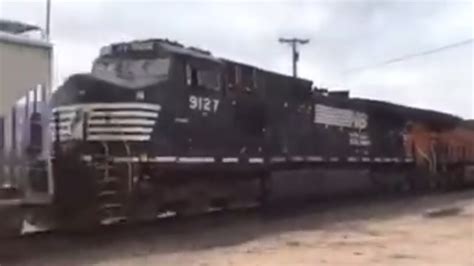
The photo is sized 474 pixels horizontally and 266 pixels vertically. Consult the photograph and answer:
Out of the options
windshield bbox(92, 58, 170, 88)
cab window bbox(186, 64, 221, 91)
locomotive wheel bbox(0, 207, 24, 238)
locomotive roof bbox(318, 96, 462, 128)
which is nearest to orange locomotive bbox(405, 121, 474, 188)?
locomotive roof bbox(318, 96, 462, 128)

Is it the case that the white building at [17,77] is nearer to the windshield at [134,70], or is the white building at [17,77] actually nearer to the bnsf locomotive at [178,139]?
the bnsf locomotive at [178,139]

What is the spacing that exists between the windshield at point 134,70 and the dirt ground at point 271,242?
2596 millimetres

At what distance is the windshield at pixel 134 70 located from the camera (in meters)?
14.0

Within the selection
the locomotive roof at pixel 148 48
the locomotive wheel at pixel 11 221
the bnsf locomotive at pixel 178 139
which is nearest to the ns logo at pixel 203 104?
the bnsf locomotive at pixel 178 139

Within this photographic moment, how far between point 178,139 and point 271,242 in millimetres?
2592

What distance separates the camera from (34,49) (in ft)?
32.1

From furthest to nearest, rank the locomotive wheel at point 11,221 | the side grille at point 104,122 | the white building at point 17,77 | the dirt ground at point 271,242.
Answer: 1. the side grille at point 104,122
2. the dirt ground at point 271,242
3. the locomotive wheel at point 11,221
4. the white building at point 17,77

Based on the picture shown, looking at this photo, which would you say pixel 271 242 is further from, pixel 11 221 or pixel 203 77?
pixel 11 221

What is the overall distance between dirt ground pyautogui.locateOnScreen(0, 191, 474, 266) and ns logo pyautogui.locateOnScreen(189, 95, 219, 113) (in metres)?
2.18

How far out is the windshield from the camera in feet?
45.8

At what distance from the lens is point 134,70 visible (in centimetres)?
1441

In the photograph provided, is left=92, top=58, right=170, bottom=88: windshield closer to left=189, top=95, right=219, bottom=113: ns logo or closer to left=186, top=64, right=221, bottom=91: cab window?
left=186, top=64, right=221, bottom=91: cab window

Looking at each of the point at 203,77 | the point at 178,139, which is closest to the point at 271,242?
the point at 178,139

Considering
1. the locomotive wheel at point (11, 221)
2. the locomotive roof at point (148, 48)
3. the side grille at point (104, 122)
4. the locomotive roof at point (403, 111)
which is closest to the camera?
the locomotive wheel at point (11, 221)
